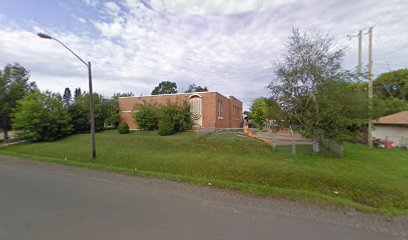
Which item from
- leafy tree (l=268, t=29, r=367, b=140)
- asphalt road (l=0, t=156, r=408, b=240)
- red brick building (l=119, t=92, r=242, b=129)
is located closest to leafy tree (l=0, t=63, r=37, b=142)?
red brick building (l=119, t=92, r=242, b=129)

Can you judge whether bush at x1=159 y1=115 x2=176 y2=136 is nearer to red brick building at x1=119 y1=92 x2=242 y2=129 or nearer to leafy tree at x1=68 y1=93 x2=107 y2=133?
red brick building at x1=119 y1=92 x2=242 y2=129

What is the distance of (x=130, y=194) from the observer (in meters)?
5.66

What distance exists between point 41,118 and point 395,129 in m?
33.9

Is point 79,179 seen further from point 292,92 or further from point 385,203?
point 292,92

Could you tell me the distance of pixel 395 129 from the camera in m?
19.5

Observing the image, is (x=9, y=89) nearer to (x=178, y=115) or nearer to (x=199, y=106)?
(x=178, y=115)

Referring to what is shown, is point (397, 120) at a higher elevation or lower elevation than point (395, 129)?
higher

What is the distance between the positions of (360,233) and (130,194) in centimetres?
522

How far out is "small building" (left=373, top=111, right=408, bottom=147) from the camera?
18625mm

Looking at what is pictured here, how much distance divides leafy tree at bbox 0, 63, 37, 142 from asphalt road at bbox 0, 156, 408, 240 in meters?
21.3

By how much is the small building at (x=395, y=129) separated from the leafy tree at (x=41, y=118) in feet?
98.9

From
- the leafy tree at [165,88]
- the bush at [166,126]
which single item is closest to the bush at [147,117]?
the bush at [166,126]

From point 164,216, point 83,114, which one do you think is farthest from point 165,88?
point 164,216

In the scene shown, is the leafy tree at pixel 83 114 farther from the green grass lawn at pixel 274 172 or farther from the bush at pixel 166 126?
the green grass lawn at pixel 274 172
